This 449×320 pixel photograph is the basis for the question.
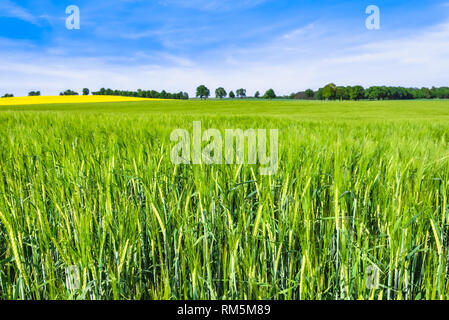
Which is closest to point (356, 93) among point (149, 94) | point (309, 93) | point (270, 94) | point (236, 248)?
point (309, 93)

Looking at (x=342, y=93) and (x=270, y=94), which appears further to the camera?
(x=270, y=94)

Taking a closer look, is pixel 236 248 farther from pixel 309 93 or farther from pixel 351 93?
pixel 309 93

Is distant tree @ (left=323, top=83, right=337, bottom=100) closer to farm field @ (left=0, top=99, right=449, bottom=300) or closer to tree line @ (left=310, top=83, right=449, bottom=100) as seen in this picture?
tree line @ (left=310, top=83, right=449, bottom=100)

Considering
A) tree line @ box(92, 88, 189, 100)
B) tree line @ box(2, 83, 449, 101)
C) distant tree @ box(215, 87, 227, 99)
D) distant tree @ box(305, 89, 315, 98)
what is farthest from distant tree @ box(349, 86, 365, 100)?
tree line @ box(92, 88, 189, 100)

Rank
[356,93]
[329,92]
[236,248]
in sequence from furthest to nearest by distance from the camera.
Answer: [329,92] < [356,93] < [236,248]

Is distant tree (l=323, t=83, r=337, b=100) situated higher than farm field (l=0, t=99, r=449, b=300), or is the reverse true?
distant tree (l=323, t=83, r=337, b=100)

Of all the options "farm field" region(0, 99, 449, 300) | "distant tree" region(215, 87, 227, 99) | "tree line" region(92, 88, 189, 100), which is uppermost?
"distant tree" region(215, 87, 227, 99)

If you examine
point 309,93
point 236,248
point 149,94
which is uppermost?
point 309,93

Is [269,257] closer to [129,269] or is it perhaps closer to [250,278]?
[250,278]

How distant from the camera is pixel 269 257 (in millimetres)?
880

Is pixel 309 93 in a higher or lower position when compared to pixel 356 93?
higher

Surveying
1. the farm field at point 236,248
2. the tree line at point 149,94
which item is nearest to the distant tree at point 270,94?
the tree line at point 149,94
